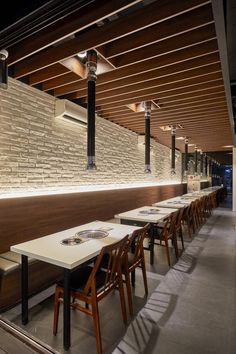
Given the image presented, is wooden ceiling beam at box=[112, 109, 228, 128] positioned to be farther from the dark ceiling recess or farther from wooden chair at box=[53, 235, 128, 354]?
the dark ceiling recess

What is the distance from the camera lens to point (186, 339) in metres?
1.96

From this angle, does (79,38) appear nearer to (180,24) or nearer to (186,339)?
(180,24)

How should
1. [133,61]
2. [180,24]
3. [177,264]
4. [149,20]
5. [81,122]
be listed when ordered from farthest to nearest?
1. [81,122]
2. [177,264]
3. [133,61]
4. [180,24]
5. [149,20]

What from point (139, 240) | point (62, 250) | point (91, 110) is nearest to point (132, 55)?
point (91, 110)

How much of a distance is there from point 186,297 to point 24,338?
176 cm

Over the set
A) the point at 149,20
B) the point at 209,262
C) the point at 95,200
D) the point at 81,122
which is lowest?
the point at 209,262

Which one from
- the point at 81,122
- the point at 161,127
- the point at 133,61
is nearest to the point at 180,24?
the point at 133,61

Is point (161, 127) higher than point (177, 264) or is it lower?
higher

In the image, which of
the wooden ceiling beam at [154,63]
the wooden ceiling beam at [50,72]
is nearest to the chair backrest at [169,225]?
the wooden ceiling beam at [154,63]

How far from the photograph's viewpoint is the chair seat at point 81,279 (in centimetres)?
194

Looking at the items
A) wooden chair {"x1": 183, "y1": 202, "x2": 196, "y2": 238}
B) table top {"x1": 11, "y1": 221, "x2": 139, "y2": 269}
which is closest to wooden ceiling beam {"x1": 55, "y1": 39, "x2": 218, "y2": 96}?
table top {"x1": 11, "y1": 221, "x2": 139, "y2": 269}

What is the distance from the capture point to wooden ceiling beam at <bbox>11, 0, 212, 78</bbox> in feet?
6.06

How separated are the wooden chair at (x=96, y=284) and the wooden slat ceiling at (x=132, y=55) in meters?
1.71

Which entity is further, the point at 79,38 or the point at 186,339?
the point at 79,38
